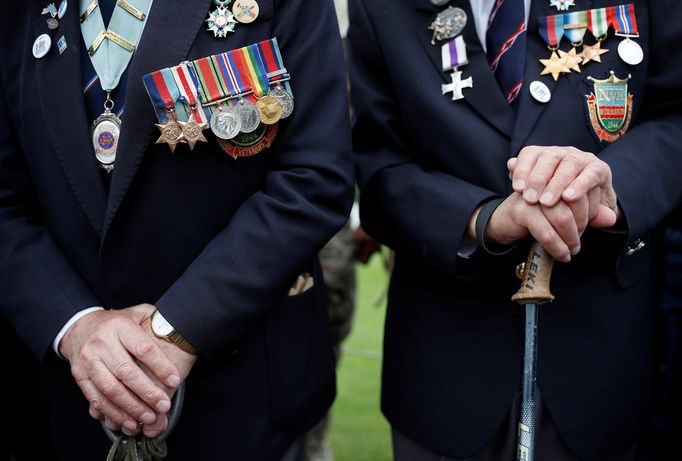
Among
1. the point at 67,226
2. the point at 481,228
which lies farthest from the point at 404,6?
the point at 67,226

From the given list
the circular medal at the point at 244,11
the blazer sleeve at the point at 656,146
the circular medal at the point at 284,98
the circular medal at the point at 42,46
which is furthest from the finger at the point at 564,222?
the circular medal at the point at 42,46

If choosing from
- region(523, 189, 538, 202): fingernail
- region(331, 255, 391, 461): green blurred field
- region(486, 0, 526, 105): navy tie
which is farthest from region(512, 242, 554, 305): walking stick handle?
region(331, 255, 391, 461): green blurred field

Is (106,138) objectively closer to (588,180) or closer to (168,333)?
(168,333)

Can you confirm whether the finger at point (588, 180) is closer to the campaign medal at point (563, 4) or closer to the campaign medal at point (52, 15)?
the campaign medal at point (563, 4)

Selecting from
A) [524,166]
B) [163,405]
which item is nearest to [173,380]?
[163,405]

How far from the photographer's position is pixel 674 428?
258 centimetres

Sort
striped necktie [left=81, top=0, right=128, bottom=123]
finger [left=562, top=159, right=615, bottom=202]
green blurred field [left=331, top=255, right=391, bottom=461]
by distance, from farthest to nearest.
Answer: green blurred field [left=331, top=255, right=391, bottom=461] → striped necktie [left=81, top=0, right=128, bottom=123] → finger [left=562, top=159, right=615, bottom=202]

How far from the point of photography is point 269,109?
1777 mm

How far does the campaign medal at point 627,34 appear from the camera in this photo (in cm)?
191

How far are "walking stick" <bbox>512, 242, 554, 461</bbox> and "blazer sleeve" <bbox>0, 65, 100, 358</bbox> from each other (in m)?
0.92

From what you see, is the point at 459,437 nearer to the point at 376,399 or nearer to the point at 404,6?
the point at 404,6

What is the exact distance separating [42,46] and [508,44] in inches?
39.9

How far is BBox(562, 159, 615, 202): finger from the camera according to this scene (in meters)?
1.63

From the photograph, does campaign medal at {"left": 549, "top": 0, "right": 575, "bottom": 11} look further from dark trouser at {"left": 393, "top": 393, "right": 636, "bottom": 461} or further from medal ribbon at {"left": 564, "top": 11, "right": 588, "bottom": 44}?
dark trouser at {"left": 393, "top": 393, "right": 636, "bottom": 461}
